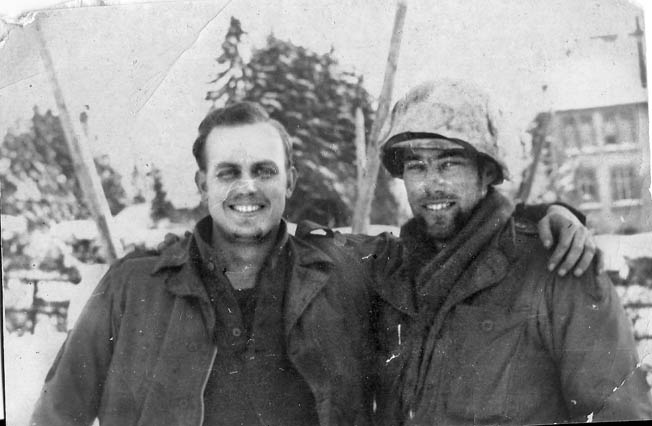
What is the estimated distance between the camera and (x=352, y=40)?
352 centimetres

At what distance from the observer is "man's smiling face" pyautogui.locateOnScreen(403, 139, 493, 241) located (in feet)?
11.1

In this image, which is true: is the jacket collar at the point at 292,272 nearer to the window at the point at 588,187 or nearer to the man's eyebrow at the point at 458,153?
the man's eyebrow at the point at 458,153

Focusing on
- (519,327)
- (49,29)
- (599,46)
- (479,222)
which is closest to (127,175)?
(49,29)

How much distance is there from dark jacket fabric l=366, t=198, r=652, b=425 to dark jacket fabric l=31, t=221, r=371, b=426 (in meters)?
0.14

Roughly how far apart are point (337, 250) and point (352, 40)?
2.86ft

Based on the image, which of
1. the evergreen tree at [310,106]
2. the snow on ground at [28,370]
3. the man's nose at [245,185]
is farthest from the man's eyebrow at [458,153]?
the snow on ground at [28,370]

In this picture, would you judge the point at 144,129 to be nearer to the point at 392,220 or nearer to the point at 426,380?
the point at 392,220

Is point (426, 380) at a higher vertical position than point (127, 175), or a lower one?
lower

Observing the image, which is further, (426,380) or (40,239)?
(40,239)

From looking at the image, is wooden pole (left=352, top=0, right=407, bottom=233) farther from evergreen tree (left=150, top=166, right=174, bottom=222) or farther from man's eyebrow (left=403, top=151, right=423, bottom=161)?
evergreen tree (left=150, top=166, right=174, bottom=222)

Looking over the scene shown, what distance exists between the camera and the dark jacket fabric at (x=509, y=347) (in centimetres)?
330

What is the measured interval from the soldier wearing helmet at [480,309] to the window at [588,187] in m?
0.28

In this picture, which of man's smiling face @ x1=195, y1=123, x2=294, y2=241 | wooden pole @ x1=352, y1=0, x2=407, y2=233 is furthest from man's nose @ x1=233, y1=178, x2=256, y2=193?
wooden pole @ x1=352, y1=0, x2=407, y2=233

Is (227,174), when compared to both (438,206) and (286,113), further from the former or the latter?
(438,206)
